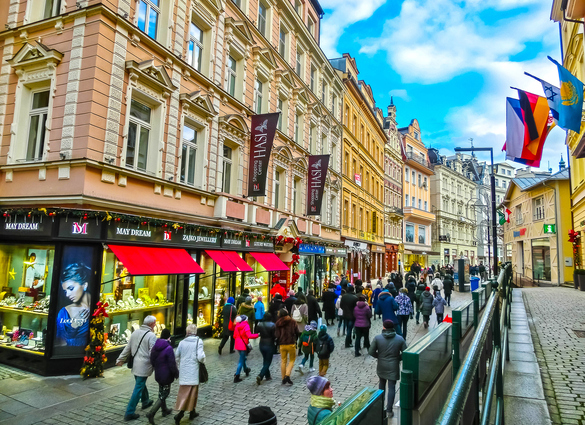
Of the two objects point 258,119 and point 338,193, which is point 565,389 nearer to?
point 258,119

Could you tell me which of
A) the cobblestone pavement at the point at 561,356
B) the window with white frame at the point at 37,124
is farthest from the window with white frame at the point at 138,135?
the cobblestone pavement at the point at 561,356

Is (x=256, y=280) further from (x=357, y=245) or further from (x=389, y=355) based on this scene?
(x=357, y=245)

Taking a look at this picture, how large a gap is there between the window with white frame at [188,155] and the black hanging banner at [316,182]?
372 inches

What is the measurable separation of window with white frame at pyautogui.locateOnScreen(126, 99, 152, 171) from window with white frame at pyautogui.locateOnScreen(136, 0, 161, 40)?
2189 millimetres

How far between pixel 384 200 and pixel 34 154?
121 ft

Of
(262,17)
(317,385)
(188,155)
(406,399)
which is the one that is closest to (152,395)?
(317,385)

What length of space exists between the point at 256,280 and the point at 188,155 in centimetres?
649

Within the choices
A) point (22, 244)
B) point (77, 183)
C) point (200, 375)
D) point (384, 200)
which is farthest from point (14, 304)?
point (384, 200)

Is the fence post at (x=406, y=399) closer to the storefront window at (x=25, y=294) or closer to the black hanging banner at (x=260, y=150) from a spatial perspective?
the storefront window at (x=25, y=294)

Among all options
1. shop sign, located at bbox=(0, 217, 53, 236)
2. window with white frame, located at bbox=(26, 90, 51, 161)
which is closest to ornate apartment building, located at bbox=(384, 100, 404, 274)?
window with white frame, located at bbox=(26, 90, 51, 161)

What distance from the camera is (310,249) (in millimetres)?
21828

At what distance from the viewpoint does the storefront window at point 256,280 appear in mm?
16141

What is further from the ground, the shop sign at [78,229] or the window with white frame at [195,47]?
the window with white frame at [195,47]

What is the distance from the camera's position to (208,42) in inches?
559
